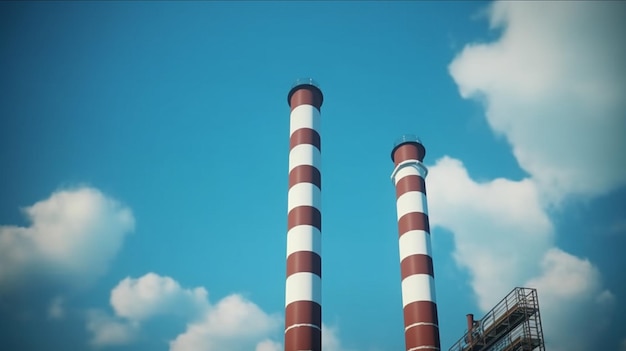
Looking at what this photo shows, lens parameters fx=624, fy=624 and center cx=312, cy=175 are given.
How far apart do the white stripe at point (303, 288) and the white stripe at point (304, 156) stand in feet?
17.5

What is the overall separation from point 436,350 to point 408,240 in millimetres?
5154

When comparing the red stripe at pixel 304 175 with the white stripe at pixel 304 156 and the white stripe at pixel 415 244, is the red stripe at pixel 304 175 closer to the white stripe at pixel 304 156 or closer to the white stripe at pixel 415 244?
the white stripe at pixel 304 156

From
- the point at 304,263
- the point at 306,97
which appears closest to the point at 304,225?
the point at 304,263

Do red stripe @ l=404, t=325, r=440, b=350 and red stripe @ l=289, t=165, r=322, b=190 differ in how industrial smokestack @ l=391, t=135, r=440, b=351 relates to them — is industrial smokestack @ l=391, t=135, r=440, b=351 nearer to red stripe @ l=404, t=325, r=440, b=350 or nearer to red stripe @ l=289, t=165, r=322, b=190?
red stripe @ l=404, t=325, r=440, b=350

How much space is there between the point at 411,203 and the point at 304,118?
6.32 m

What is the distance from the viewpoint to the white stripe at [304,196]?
26.3 metres

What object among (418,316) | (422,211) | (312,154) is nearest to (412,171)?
(422,211)

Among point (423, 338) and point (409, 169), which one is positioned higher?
point (409, 169)

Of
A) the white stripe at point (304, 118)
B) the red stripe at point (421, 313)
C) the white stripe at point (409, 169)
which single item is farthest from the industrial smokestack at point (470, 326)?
the white stripe at point (304, 118)

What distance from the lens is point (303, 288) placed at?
24.1 m

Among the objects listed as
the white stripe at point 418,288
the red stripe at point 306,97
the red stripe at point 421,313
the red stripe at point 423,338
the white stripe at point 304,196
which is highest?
the red stripe at point 306,97

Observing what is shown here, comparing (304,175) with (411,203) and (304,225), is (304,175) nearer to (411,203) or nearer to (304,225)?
(304,225)

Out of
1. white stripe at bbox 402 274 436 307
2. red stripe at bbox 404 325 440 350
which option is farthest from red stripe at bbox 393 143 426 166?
red stripe at bbox 404 325 440 350

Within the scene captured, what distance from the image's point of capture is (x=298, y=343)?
74.9ft
